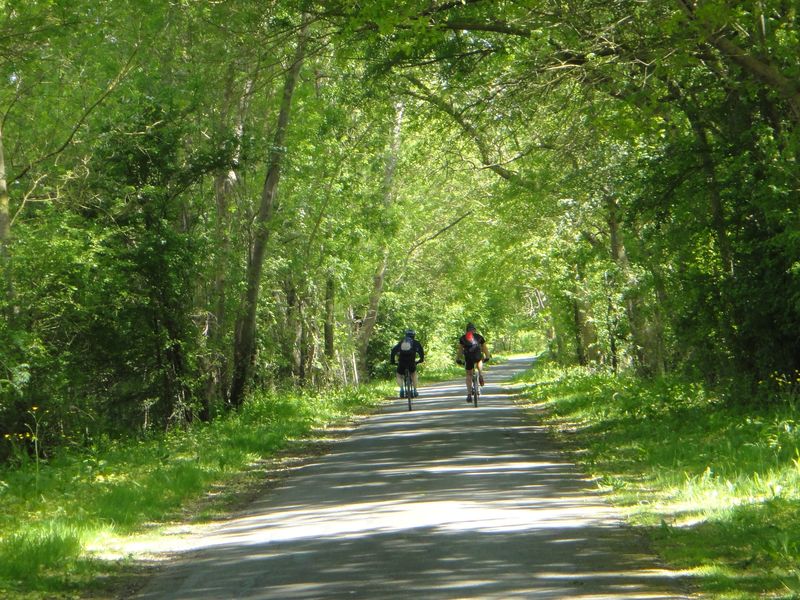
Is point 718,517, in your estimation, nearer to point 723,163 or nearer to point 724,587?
point 724,587

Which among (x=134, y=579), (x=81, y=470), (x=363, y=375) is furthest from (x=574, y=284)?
(x=134, y=579)

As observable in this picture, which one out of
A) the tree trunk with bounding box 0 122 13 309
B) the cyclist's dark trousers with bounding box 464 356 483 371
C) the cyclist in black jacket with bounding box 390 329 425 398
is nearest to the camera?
the tree trunk with bounding box 0 122 13 309

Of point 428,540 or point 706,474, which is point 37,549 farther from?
point 706,474

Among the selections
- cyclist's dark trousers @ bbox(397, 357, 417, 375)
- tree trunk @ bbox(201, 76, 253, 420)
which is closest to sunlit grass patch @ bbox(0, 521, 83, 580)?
tree trunk @ bbox(201, 76, 253, 420)

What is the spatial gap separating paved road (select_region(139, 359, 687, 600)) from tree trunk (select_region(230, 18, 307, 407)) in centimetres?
988

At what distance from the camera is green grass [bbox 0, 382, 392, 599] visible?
8.97m

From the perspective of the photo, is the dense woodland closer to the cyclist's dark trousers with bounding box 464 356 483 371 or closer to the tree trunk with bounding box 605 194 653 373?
the tree trunk with bounding box 605 194 653 373

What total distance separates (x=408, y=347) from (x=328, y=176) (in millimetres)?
5957

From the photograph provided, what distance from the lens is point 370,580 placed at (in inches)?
311

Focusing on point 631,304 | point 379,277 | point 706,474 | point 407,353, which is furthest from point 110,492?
point 379,277

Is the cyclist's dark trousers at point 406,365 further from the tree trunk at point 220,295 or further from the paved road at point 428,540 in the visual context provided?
the paved road at point 428,540

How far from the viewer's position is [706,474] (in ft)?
37.3

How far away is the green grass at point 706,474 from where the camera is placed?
25.7 feet

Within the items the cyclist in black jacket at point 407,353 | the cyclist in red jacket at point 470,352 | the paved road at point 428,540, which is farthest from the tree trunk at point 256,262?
the paved road at point 428,540
